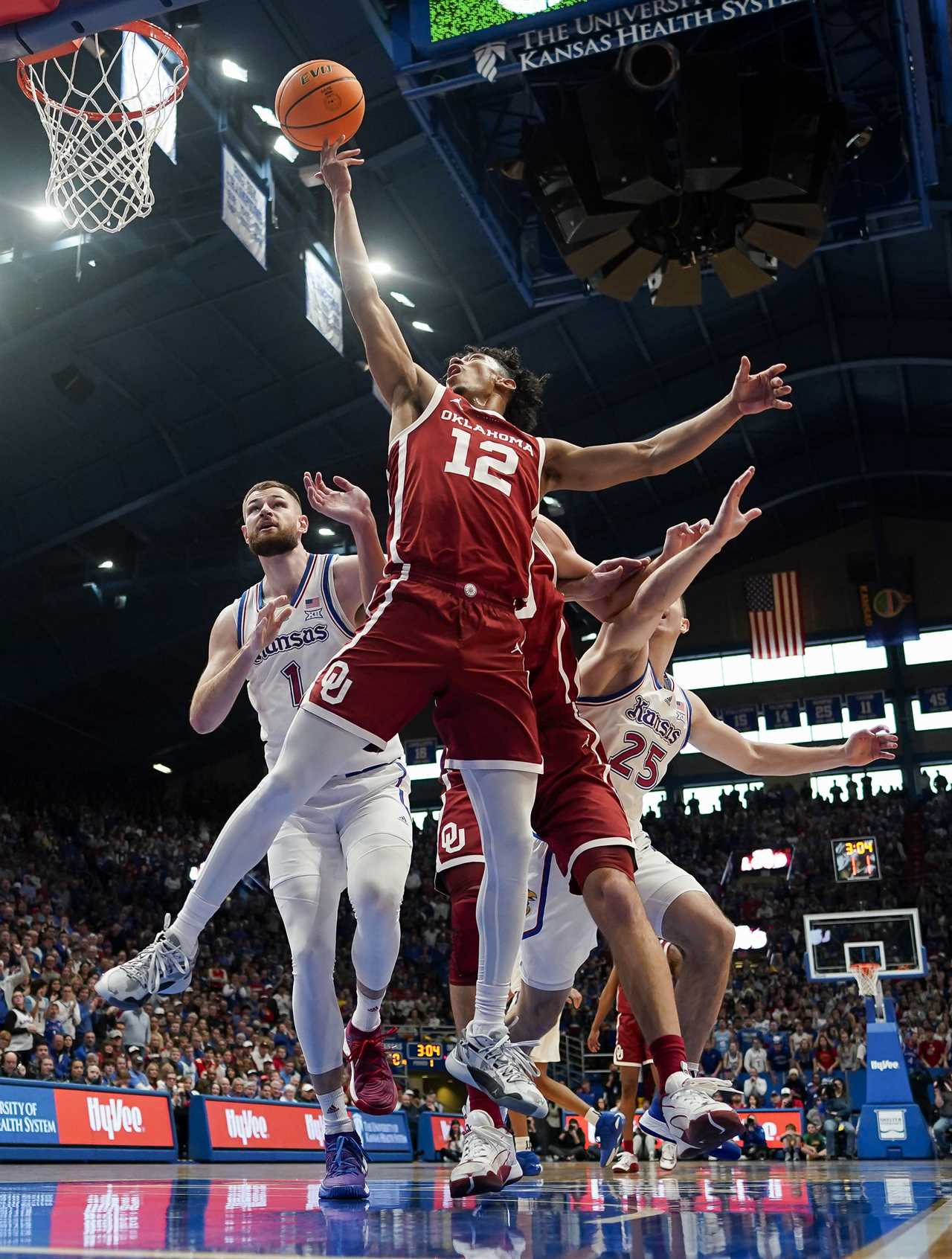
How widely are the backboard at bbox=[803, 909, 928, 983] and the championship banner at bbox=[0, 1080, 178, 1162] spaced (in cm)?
954

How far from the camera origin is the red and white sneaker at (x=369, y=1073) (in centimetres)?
470

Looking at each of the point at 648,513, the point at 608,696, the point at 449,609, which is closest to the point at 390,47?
the point at 608,696

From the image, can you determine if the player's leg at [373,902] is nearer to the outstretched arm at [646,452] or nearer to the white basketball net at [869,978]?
the outstretched arm at [646,452]

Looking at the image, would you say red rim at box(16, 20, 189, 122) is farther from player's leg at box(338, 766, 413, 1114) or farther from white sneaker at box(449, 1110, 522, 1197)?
white sneaker at box(449, 1110, 522, 1197)

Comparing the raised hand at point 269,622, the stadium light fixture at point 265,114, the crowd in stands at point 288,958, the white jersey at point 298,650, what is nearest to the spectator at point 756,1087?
the crowd in stands at point 288,958

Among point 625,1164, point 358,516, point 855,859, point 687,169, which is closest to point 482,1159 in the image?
point 358,516

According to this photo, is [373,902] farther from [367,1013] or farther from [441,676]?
[441,676]

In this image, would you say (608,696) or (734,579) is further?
(734,579)

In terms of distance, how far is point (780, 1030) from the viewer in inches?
949

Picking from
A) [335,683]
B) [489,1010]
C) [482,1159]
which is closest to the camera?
[335,683]

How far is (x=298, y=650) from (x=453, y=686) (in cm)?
158

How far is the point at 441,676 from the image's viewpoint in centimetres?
358

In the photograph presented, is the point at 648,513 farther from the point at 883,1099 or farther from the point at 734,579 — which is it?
the point at 883,1099

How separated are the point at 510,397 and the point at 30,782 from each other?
27086 mm
